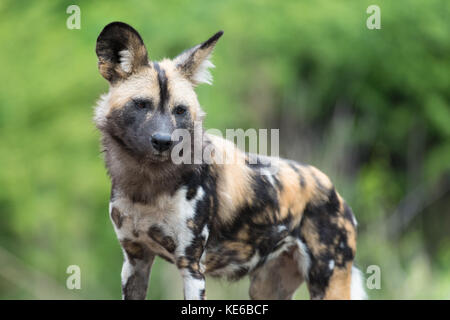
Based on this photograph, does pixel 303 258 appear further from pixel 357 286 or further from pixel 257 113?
pixel 257 113

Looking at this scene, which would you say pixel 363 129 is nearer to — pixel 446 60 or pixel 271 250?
pixel 446 60

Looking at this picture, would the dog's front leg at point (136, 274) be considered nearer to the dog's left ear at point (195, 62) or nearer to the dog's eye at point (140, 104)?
the dog's eye at point (140, 104)

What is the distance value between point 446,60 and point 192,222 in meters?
9.17

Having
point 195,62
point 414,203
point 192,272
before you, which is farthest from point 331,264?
point 414,203

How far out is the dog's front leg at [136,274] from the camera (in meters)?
3.72

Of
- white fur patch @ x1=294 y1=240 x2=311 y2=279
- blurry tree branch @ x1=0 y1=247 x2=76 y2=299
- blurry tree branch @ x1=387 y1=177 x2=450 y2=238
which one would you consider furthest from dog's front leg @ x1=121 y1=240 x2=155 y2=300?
blurry tree branch @ x1=387 y1=177 x2=450 y2=238

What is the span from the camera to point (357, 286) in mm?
4305

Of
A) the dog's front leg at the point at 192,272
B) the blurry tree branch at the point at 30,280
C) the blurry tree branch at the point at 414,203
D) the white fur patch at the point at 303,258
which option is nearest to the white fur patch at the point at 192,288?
the dog's front leg at the point at 192,272

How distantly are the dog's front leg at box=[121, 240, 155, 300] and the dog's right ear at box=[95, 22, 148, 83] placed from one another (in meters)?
0.98

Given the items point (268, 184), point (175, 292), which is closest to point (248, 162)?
point (268, 184)

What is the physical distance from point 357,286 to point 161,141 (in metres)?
1.77

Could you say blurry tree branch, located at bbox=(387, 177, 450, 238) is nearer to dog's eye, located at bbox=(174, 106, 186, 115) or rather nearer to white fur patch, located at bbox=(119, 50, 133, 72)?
dog's eye, located at bbox=(174, 106, 186, 115)
